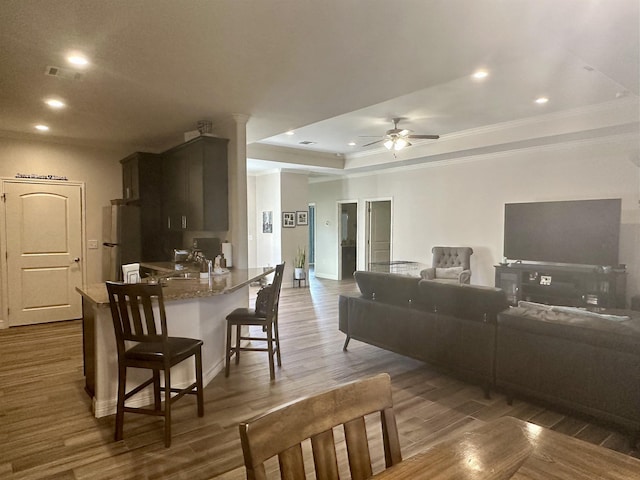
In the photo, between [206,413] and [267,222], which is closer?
[206,413]

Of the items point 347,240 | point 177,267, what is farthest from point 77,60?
point 347,240

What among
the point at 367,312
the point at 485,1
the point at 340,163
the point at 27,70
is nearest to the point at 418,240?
the point at 340,163

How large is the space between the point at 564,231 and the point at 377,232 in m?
4.51

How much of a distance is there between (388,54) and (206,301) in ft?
8.40

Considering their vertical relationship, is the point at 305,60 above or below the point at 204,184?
above

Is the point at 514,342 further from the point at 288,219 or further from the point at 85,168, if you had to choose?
the point at 288,219

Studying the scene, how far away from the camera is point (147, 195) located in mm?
5852

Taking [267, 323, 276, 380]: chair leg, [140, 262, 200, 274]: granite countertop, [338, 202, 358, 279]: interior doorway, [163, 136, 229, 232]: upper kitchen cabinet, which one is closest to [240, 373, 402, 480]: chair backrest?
[267, 323, 276, 380]: chair leg

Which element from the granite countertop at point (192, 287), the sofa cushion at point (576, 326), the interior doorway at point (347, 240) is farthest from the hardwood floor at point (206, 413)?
the interior doorway at point (347, 240)

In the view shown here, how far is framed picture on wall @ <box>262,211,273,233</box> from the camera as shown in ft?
29.7

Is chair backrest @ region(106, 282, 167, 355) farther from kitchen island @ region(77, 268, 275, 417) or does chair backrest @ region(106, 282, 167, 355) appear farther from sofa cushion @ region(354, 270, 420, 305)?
sofa cushion @ region(354, 270, 420, 305)

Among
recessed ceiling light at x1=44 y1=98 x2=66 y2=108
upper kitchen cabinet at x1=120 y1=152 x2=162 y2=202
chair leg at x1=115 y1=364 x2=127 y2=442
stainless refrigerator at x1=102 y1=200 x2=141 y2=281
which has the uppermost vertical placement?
recessed ceiling light at x1=44 y1=98 x2=66 y2=108

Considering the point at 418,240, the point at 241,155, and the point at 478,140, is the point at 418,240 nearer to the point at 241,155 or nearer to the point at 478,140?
the point at 478,140

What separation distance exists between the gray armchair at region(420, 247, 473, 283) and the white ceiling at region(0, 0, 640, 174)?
253cm
